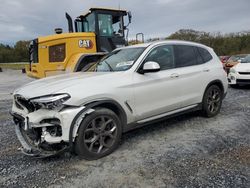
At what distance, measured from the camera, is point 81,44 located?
827 centimetres

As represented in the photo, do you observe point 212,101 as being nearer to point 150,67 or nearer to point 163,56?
point 163,56

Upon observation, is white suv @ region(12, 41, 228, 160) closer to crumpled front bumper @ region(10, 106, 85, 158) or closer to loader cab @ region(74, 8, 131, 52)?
crumpled front bumper @ region(10, 106, 85, 158)

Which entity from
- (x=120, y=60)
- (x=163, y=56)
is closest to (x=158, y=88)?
(x=163, y=56)

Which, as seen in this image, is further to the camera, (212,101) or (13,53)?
(13,53)

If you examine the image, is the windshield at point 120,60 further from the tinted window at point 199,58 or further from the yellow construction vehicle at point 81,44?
the yellow construction vehicle at point 81,44

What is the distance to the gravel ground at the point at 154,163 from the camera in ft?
9.91

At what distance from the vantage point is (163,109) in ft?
14.6

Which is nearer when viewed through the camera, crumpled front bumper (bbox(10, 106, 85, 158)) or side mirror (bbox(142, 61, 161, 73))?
crumpled front bumper (bbox(10, 106, 85, 158))

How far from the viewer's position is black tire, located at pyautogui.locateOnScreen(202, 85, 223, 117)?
535cm

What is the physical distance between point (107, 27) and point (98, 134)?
5942 millimetres

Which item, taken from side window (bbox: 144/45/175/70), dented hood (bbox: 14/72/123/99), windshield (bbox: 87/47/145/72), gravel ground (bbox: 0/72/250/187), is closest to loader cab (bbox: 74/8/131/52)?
windshield (bbox: 87/47/145/72)

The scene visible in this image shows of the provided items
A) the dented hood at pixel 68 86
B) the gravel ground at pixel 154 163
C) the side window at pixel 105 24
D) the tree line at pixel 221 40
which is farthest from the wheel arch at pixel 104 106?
the tree line at pixel 221 40

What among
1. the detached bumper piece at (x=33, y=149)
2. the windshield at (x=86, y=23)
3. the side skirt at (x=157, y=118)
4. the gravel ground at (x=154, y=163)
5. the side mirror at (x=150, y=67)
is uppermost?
the windshield at (x=86, y=23)

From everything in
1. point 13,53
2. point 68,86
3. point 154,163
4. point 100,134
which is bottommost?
point 154,163
